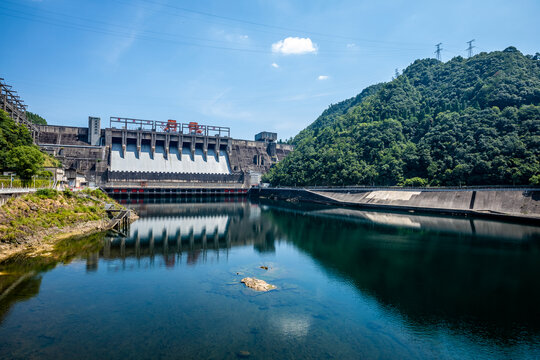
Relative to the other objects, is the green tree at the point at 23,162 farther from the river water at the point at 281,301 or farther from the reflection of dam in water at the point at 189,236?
the reflection of dam in water at the point at 189,236

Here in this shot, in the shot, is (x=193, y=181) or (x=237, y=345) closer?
(x=237, y=345)

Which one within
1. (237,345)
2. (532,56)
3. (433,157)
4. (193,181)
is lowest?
(237,345)

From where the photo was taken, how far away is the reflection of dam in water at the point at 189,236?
2988 centimetres

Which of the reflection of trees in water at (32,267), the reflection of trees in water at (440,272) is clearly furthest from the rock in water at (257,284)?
the reflection of trees in water at (32,267)

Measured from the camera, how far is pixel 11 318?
1546 centimetres

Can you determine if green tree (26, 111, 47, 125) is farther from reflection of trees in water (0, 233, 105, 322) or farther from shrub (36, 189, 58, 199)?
reflection of trees in water (0, 233, 105, 322)

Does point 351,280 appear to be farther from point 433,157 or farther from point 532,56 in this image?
point 532,56

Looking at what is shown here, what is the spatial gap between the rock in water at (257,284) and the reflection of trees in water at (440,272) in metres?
5.89

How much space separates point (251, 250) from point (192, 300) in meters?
13.4

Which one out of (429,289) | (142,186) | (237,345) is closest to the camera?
(237,345)

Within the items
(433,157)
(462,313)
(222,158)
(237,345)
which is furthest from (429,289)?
(222,158)

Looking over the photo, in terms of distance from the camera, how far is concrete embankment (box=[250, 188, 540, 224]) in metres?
45.7

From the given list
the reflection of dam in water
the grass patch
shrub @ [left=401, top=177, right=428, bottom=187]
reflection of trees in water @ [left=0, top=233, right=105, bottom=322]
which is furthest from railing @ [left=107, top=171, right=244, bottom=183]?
reflection of trees in water @ [left=0, top=233, right=105, bottom=322]

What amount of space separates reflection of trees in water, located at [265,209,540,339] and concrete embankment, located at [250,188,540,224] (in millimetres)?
15637
